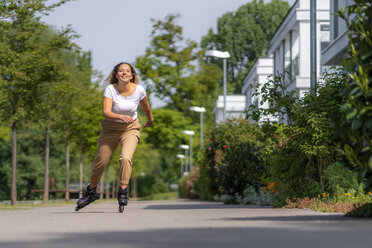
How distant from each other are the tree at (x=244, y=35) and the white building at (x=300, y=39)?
3862cm

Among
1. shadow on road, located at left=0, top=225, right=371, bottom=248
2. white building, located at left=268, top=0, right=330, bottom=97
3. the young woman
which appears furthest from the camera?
white building, located at left=268, top=0, right=330, bottom=97

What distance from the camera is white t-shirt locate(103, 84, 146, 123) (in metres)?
11.4

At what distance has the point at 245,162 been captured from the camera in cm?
2281

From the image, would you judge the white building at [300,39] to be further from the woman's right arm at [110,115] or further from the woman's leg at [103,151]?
the woman's right arm at [110,115]

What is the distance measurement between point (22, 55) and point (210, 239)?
765 inches

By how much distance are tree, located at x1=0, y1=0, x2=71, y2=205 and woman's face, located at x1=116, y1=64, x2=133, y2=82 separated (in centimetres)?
1267

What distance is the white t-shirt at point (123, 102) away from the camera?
11445 mm

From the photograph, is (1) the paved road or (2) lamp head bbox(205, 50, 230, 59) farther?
(2) lamp head bbox(205, 50, 230, 59)

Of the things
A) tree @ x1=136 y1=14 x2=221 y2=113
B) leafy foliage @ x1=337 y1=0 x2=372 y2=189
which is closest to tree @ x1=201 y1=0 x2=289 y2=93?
tree @ x1=136 y1=14 x2=221 y2=113

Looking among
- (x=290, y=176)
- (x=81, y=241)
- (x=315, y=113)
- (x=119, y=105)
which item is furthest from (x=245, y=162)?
(x=81, y=241)

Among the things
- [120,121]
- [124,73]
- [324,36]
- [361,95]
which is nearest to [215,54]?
[324,36]

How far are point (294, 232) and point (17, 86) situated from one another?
64.4 ft

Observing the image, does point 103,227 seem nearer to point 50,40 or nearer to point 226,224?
point 226,224

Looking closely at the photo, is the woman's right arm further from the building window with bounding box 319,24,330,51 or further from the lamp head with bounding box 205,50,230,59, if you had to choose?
the building window with bounding box 319,24,330,51
